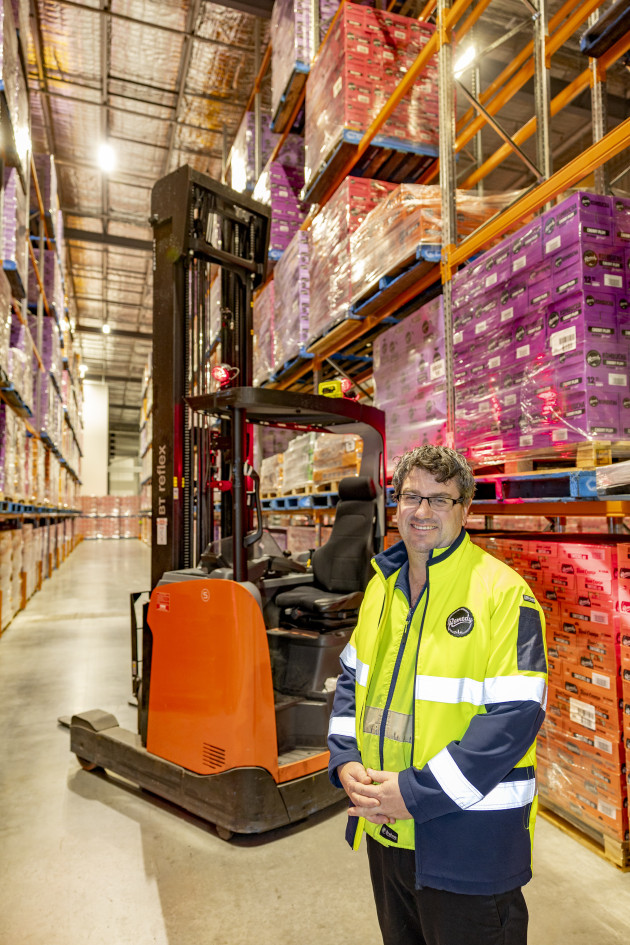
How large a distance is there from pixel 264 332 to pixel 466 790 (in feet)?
22.7

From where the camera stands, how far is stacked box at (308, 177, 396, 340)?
480 centimetres

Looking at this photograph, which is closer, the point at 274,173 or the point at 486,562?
the point at 486,562

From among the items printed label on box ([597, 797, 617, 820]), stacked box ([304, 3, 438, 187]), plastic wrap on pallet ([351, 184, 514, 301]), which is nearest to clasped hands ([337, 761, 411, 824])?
printed label on box ([597, 797, 617, 820])

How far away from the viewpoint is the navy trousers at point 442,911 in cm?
119

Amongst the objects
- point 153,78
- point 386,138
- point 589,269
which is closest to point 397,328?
point 386,138

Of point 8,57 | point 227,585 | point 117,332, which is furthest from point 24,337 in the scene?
point 117,332

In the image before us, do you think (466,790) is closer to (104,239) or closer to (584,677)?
(584,677)

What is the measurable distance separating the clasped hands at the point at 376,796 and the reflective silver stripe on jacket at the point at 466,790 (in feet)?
0.31

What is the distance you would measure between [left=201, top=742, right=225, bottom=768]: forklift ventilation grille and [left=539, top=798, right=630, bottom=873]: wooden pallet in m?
1.54

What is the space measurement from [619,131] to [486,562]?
6.89ft

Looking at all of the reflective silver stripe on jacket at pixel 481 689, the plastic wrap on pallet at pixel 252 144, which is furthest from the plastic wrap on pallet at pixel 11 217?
the reflective silver stripe on jacket at pixel 481 689

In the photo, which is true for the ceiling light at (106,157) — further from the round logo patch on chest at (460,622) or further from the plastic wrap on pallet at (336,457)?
the round logo patch on chest at (460,622)

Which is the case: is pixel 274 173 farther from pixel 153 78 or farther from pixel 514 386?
pixel 514 386

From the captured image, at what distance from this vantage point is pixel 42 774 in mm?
3467
